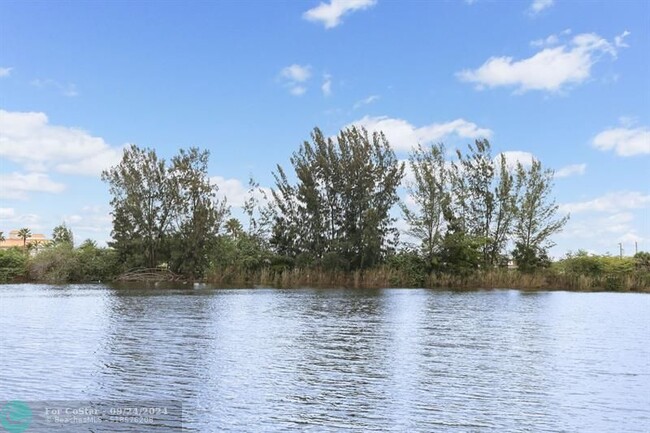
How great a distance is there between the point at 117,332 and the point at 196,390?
9.83 metres

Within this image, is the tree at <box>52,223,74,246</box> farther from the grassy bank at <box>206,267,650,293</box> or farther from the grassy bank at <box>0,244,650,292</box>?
the grassy bank at <box>206,267,650,293</box>

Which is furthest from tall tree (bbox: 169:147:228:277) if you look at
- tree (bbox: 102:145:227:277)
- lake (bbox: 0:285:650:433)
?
lake (bbox: 0:285:650:433)

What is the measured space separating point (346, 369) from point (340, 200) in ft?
155

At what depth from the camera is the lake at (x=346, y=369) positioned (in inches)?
415

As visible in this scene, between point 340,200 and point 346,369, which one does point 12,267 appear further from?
point 346,369

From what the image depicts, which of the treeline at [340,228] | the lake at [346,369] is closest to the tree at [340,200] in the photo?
the treeline at [340,228]

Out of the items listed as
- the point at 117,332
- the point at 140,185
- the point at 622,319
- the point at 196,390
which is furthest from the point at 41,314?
the point at 140,185

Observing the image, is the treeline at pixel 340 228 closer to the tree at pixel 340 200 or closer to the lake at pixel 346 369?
the tree at pixel 340 200

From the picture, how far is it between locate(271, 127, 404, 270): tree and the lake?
32632 mm

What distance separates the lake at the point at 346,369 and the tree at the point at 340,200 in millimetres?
Result: 32632

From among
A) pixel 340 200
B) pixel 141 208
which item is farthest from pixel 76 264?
pixel 340 200

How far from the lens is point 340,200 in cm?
6153

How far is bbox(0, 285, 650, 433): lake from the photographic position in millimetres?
10531

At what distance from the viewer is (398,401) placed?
11.5m
